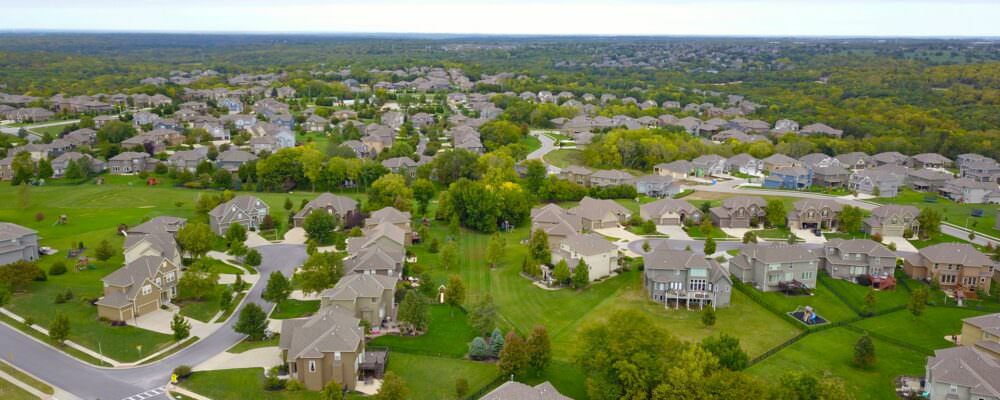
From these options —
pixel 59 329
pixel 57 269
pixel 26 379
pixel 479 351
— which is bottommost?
pixel 26 379

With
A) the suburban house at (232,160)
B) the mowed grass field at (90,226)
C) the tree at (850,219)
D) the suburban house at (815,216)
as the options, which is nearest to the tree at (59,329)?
the mowed grass field at (90,226)

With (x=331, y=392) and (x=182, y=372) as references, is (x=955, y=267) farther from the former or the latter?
(x=182, y=372)

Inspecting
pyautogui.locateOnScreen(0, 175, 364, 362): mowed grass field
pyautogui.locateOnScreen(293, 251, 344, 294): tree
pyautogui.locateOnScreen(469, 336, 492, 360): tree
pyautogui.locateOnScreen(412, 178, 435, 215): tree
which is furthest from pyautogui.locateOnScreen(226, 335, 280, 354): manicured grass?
pyautogui.locateOnScreen(412, 178, 435, 215): tree

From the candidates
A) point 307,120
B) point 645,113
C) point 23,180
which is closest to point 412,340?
point 23,180

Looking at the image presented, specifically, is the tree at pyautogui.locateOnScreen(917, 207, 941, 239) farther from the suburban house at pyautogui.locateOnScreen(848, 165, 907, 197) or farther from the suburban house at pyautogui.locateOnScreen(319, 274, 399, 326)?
the suburban house at pyautogui.locateOnScreen(319, 274, 399, 326)

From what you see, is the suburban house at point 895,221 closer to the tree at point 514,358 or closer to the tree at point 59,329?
the tree at point 514,358

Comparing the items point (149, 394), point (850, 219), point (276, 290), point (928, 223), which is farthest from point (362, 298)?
point (928, 223)

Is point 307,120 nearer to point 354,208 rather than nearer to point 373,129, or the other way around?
point 373,129
